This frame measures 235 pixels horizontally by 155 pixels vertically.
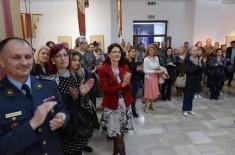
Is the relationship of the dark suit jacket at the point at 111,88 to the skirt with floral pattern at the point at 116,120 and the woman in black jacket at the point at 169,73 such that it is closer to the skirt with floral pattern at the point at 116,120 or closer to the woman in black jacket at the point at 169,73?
the skirt with floral pattern at the point at 116,120

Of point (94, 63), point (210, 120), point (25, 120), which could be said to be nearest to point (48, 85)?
point (25, 120)

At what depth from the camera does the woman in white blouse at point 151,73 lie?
16.1 ft

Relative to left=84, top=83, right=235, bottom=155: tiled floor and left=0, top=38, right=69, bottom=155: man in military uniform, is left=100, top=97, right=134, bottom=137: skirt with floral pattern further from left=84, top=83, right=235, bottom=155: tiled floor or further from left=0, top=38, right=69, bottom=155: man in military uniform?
left=0, top=38, right=69, bottom=155: man in military uniform

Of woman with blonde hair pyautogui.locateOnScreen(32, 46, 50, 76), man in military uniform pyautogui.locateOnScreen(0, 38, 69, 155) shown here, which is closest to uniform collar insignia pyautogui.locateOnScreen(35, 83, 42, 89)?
man in military uniform pyautogui.locateOnScreen(0, 38, 69, 155)

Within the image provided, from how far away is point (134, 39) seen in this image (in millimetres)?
10703

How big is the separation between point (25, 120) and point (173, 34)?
10.1 metres

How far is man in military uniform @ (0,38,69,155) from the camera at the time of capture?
1.12 metres

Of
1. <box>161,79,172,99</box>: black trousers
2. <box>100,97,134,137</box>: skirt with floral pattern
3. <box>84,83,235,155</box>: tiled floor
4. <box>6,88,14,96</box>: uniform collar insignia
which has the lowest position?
<box>84,83,235,155</box>: tiled floor

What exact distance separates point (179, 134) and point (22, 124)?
344 centimetres

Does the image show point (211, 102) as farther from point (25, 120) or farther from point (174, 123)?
point (25, 120)

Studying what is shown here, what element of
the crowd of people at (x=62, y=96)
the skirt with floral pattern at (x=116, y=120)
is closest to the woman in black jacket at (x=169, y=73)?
the crowd of people at (x=62, y=96)

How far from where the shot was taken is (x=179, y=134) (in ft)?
13.3

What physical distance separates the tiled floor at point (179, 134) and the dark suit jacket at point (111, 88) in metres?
1.06

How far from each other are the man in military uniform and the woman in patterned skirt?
25.5 inches
